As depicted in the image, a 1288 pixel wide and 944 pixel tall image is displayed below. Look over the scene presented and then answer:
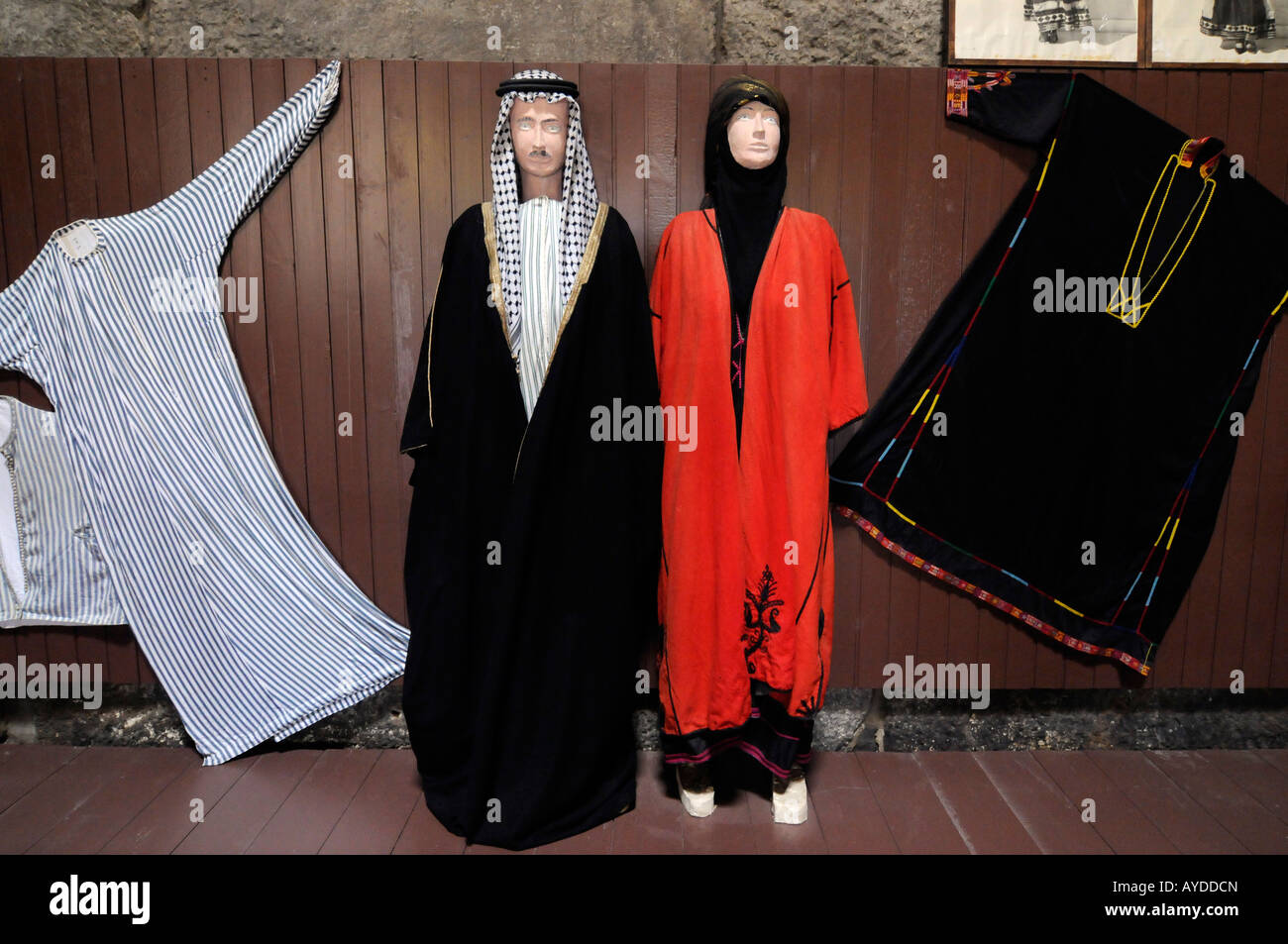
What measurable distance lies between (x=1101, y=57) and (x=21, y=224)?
3012 millimetres

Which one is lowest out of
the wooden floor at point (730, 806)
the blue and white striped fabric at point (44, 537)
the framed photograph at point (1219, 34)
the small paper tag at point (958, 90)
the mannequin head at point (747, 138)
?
the wooden floor at point (730, 806)

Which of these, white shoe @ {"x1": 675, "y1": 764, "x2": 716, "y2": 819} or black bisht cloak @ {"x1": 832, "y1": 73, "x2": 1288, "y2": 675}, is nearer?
white shoe @ {"x1": 675, "y1": 764, "x2": 716, "y2": 819}

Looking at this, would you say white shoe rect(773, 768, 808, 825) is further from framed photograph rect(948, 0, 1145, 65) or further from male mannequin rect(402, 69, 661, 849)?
framed photograph rect(948, 0, 1145, 65)

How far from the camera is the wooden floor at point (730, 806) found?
7.16ft

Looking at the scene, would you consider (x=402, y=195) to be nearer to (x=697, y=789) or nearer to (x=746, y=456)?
(x=746, y=456)

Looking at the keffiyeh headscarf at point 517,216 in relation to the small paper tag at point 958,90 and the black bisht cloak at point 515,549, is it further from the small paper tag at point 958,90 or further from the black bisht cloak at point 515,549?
the small paper tag at point 958,90

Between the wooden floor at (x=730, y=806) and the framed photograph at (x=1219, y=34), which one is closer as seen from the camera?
the wooden floor at (x=730, y=806)

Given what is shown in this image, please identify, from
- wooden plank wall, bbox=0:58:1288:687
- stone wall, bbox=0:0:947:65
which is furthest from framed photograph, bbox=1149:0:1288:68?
stone wall, bbox=0:0:947:65

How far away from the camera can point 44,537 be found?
249 centimetres

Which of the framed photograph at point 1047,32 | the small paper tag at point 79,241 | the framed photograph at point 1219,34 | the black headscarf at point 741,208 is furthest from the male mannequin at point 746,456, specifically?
the small paper tag at point 79,241

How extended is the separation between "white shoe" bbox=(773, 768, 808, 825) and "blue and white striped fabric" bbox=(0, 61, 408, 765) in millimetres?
1101

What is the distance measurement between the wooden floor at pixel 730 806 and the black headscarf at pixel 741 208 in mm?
1001

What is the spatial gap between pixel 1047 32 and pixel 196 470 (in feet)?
8.59

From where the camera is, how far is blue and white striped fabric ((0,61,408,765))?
2416mm
